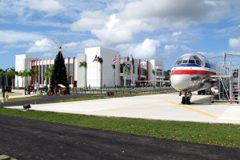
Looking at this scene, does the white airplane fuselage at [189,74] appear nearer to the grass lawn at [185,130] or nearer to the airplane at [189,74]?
the airplane at [189,74]

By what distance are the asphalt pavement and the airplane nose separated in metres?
12.7

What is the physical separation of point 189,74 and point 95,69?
108661 millimetres

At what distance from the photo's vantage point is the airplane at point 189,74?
24688 mm

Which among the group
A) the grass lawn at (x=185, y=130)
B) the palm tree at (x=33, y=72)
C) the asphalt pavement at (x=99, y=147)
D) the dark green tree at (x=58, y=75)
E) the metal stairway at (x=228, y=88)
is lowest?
the asphalt pavement at (x=99, y=147)

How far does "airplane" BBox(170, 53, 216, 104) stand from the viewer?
2469cm

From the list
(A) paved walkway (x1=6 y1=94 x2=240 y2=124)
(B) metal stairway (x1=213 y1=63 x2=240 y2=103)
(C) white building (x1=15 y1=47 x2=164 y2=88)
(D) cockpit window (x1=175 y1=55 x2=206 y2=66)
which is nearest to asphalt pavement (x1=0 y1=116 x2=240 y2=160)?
(A) paved walkway (x1=6 y1=94 x2=240 y2=124)

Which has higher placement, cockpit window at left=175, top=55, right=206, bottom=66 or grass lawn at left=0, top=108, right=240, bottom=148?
cockpit window at left=175, top=55, right=206, bottom=66

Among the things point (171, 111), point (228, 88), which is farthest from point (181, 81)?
point (228, 88)

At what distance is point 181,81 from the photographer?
24469 millimetres

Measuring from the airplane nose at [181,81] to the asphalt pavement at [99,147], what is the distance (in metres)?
12.7

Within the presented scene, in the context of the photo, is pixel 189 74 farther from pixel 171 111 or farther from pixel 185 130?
pixel 185 130

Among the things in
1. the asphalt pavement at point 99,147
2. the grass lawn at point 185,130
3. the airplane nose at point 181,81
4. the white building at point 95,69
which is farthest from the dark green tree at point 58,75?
the white building at point 95,69

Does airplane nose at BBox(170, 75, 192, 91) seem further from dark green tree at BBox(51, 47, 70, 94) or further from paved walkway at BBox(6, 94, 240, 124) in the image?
dark green tree at BBox(51, 47, 70, 94)

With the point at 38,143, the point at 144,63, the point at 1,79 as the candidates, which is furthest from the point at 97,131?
the point at 144,63
